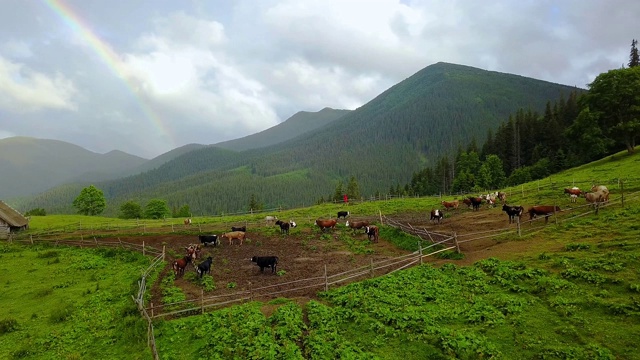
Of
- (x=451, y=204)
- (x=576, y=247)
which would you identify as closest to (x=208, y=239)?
(x=451, y=204)

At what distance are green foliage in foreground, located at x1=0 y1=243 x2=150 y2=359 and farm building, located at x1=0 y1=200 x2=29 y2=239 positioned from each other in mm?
20809

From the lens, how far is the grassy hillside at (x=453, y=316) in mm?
12477

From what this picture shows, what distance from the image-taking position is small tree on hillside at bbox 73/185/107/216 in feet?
286

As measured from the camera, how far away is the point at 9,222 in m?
49.4

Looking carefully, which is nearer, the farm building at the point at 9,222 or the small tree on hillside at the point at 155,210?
the farm building at the point at 9,222

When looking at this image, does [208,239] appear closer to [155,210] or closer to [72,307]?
[72,307]

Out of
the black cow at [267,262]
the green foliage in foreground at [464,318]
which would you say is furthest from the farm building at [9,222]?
the green foliage in foreground at [464,318]

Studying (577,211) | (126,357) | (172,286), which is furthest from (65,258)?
(577,211)

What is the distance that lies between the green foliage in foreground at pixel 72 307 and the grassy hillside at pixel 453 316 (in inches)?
5.0

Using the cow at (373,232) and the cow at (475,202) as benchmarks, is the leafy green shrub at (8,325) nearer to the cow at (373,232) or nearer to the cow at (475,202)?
the cow at (373,232)

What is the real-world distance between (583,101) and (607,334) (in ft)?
180

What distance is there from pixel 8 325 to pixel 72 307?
9.30ft

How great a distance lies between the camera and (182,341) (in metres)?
15.4

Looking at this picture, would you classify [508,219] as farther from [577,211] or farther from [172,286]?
[172,286]
